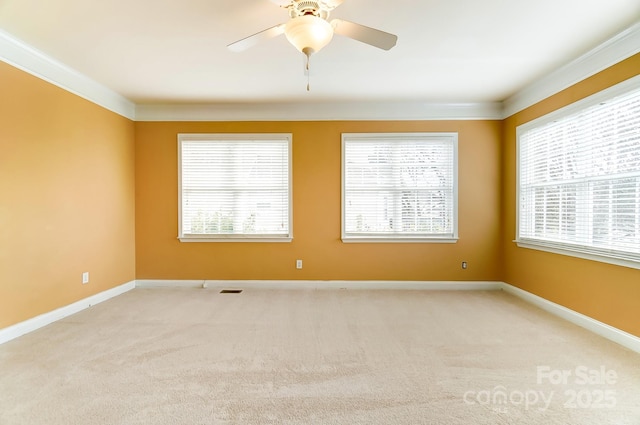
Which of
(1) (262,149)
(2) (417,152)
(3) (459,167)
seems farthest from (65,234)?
(3) (459,167)

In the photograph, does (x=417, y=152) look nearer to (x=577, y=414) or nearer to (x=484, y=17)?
(x=484, y=17)

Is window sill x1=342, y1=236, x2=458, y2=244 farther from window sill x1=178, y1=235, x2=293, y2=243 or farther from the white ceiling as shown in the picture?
the white ceiling

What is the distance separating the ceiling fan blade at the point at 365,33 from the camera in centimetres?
190

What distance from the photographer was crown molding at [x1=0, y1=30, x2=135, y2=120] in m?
2.65

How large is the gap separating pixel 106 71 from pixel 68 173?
120 centimetres

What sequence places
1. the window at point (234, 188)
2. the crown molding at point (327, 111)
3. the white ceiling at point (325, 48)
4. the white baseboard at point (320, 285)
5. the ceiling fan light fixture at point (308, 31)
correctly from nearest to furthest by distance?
1. the ceiling fan light fixture at point (308, 31)
2. the white ceiling at point (325, 48)
3. the white baseboard at point (320, 285)
4. the crown molding at point (327, 111)
5. the window at point (234, 188)

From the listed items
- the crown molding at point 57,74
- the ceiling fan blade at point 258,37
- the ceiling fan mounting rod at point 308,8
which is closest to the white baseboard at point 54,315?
the crown molding at point 57,74

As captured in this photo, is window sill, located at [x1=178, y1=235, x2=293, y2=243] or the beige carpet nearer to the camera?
the beige carpet

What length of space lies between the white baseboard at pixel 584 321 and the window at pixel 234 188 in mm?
3228

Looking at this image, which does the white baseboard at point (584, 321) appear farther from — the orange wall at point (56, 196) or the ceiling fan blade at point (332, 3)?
the orange wall at point (56, 196)

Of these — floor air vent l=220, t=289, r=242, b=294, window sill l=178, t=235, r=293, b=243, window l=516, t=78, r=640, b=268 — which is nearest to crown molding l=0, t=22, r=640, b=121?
window l=516, t=78, r=640, b=268

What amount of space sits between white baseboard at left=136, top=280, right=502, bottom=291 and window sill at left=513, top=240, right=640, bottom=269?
90 cm

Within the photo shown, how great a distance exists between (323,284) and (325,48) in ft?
10.1

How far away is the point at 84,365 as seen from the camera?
2262 mm
